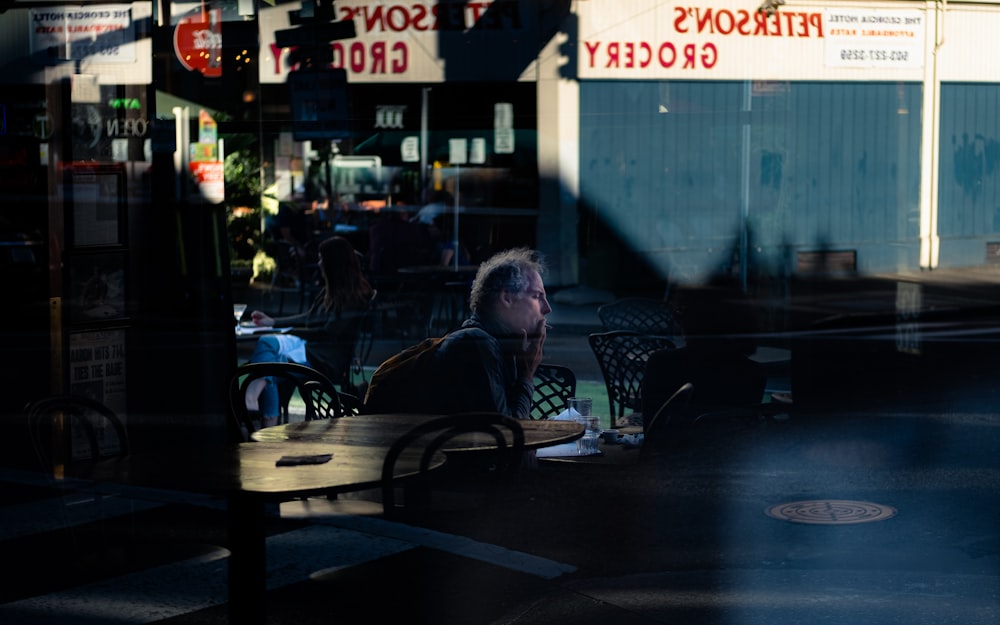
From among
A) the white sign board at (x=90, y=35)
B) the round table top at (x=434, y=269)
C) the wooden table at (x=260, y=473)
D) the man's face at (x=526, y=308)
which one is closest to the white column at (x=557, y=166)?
the round table top at (x=434, y=269)

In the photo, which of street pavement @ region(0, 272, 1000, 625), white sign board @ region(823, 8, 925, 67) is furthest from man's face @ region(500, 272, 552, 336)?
white sign board @ region(823, 8, 925, 67)

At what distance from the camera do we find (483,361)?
5207mm

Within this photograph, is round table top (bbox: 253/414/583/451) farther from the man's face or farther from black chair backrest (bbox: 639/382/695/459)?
black chair backrest (bbox: 639/382/695/459)

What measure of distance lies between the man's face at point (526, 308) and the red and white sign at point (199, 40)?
7.91 ft

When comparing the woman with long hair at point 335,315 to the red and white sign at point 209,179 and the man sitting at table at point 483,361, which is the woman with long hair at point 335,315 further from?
the man sitting at table at point 483,361

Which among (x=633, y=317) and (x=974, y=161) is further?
(x=974, y=161)

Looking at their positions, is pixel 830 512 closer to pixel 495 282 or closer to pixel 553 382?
pixel 553 382

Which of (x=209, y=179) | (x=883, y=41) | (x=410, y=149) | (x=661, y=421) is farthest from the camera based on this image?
(x=883, y=41)

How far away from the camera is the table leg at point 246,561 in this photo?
392 cm

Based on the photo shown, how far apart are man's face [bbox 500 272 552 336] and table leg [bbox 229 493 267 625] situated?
1.65 m

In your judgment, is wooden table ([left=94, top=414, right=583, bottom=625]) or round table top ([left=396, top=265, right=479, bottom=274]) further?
round table top ([left=396, top=265, right=479, bottom=274])

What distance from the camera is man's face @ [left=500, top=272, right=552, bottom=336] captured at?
535cm

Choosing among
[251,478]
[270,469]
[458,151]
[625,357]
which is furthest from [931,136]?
[251,478]

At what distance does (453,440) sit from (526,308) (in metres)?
1.12
